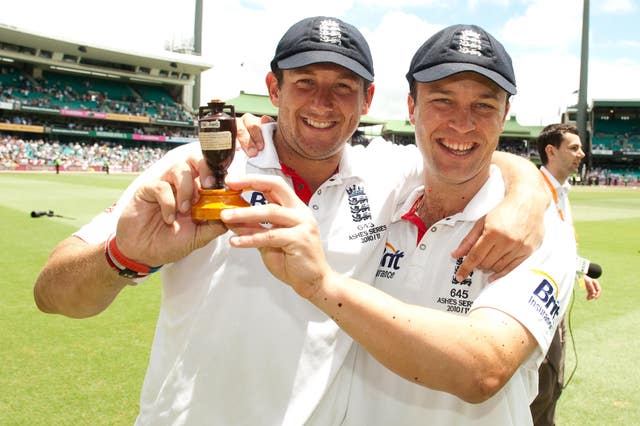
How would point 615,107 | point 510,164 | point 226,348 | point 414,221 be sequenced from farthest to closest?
point 615,107 → point 510,164 → point 414,221 → point 226,348

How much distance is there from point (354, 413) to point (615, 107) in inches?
3159

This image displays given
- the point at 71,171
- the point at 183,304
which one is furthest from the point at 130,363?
the point at 71,171

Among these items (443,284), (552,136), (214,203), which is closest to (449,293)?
(443,284)

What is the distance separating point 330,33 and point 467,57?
2.11 feet

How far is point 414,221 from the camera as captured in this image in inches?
102

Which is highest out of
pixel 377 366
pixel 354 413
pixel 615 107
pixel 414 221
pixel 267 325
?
pixel 615 107

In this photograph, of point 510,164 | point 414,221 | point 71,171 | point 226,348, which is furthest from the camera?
point 71,171

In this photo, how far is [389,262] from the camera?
2516 millimetres

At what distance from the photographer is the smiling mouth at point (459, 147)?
7.94 ft

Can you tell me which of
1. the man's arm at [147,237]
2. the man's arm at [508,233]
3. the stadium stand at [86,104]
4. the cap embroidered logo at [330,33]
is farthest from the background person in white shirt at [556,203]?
the stadium stand at [86,104]

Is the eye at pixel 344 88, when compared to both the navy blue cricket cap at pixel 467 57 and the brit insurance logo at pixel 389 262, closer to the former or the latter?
the navy blue cricket cap at pixel 467 57

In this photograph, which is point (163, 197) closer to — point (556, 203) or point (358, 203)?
point (358, 203)

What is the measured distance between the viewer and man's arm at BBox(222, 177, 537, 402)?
1574 mm

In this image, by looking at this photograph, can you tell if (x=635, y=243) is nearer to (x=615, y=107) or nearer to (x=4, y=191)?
(x=4, y=191)
